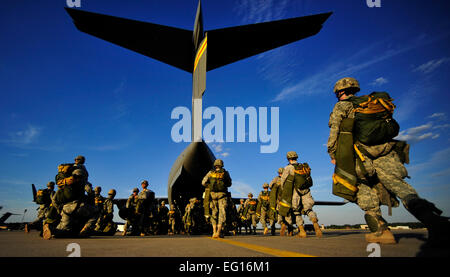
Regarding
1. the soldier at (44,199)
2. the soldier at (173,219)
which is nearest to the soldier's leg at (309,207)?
the soldier at (173,219)

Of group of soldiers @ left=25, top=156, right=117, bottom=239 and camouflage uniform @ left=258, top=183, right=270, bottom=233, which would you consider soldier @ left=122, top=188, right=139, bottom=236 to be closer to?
group of soldiers @ left=25, top=156, right=117, bottom=239

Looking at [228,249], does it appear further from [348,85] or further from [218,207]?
[218,207]

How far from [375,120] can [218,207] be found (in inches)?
165

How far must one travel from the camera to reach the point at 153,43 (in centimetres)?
1081

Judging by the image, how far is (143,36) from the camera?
33.1 ft

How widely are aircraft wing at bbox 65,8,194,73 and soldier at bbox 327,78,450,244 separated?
8899mm

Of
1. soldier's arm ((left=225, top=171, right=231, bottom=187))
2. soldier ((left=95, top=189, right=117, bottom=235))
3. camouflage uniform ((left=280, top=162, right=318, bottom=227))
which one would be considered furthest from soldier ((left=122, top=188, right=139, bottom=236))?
camouflage uniform ((left=280, top=162, right=318, bottom=227))

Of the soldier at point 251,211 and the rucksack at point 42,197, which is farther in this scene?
the soldier at point 251,211

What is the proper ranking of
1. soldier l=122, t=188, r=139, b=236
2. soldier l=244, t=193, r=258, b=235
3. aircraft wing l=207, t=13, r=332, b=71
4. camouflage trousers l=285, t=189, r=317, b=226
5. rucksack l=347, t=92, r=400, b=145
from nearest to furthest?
1. rucksack l=347, t=92, r=400, b=145
2. camouflage trousers l=285, t=189, r=317, b=226
3. soldier l=122, t=188, r=139, b=236
4. aircraft wing l=207, t=13, r=332, b=71
5. soldier l=244, t=193, r=258, b=235

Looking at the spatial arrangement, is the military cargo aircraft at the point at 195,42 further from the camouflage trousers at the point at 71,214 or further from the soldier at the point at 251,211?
the camouflage trousers at the point at 71,214

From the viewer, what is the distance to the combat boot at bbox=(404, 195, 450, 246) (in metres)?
2.35

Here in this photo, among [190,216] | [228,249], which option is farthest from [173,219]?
[228,249]

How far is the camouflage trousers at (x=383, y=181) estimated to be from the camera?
286cm
